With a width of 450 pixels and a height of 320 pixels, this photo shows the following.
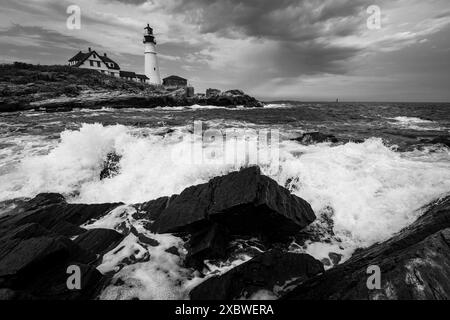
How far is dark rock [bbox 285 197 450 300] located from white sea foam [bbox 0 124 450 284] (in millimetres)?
1393

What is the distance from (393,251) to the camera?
370 centimetres

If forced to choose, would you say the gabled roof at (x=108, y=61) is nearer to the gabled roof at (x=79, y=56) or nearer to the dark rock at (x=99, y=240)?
the gabled roof at (x=79, y=56)

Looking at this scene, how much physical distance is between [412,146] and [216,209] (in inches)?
484

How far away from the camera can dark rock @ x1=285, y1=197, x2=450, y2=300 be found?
2.75 meters

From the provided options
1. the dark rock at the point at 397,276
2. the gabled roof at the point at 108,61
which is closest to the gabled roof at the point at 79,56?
the gabled roof at the point at 108,61

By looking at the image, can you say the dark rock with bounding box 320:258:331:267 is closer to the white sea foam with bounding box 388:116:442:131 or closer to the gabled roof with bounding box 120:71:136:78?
the white sea foam with bounding box 388:116:442:131

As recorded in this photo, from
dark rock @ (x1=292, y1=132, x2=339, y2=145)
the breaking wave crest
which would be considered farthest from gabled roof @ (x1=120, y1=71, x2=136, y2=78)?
dark rock @ (x1=292, y1=132, x2=339, y2=145)

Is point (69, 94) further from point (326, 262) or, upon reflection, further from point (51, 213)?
point (326, 262)

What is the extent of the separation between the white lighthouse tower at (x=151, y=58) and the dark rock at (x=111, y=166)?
6387 centimetres

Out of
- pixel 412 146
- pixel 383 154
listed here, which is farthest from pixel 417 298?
pixel 412 146

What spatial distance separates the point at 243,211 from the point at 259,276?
147 centimetres

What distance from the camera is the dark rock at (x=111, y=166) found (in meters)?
8.48

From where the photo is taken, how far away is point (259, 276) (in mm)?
3895

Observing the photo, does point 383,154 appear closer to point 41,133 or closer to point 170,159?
point 170,159
